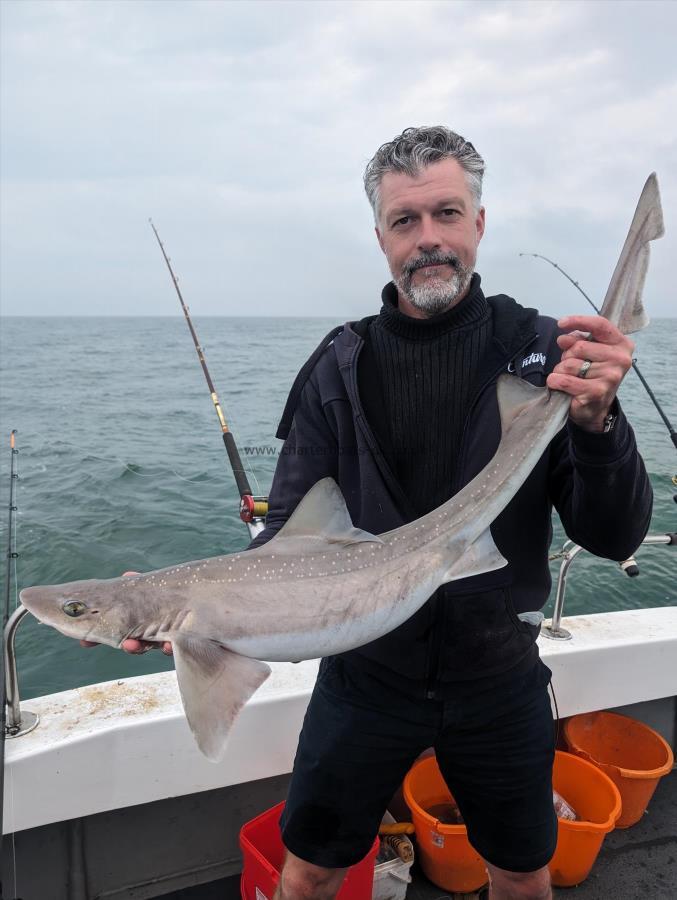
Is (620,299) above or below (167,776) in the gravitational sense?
above

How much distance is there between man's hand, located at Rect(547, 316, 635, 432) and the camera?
201 centimetres

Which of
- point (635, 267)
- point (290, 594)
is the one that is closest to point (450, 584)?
point (290, 594)

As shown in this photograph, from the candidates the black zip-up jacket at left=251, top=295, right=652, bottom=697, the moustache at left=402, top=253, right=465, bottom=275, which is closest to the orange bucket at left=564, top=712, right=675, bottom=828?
the black zip-up jacket at left=251, top=295, right=652, bottom=697

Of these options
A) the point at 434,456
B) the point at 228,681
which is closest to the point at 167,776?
the point at 228,681

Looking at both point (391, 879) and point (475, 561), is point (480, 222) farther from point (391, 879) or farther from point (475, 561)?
point (391, 879)

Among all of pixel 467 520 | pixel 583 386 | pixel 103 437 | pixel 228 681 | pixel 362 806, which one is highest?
pixel 583 386

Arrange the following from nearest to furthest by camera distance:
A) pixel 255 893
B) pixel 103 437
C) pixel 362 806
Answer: pixel 362 806 → pixel 255 893 → pixel 103 437

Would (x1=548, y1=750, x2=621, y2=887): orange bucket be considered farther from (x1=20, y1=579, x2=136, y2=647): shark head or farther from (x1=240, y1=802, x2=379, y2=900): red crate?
(x1=20, y1=579, x2=136, y2=647): shark head

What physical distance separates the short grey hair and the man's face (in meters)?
0.03

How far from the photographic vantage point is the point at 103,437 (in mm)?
18922

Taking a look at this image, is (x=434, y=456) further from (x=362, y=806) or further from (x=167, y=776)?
(x=167, y=776)

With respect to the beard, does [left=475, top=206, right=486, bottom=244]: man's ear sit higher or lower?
higher

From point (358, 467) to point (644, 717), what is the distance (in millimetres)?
3199

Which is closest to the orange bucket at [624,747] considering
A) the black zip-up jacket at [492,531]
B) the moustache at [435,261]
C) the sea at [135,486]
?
the black zip-up jacket at [492,531]
